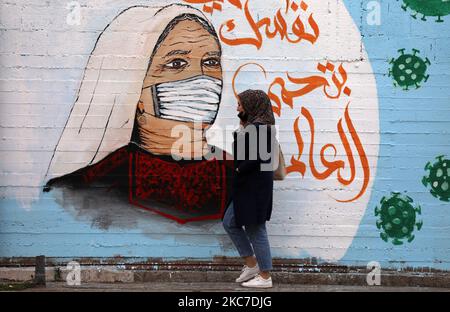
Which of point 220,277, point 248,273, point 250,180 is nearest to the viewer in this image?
point 250,180

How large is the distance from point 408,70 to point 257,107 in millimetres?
1488

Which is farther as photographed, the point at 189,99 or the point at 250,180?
the point at 189,99

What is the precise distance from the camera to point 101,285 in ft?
28.5

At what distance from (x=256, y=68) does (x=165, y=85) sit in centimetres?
82

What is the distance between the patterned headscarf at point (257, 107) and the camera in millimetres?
8305

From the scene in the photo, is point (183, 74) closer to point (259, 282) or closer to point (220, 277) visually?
point (220, 277)

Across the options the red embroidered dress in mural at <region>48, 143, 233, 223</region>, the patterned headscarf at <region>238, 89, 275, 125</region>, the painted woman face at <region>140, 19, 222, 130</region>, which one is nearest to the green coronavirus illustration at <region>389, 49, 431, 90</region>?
the patterned headscarf at <region>238, 89, 275, 125</region>

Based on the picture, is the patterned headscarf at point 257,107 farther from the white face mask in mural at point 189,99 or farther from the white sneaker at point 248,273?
the white sneaker at point 248,273

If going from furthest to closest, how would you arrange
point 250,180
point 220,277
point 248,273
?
1. point 220,277
2. point 248,273
3. point 250,180

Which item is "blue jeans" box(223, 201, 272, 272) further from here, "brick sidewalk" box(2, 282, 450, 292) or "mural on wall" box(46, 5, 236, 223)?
"mural on wall" box(46, 5, 236, 223)

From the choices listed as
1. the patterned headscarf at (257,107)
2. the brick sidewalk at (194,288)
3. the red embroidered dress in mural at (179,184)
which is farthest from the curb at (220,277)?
the patterned headscarf at (257,107)

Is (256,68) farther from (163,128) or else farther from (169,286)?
(169,286)

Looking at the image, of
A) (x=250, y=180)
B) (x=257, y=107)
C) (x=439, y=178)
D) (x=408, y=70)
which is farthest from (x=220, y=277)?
(x=408, y=70)

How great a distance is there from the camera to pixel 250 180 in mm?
8305
